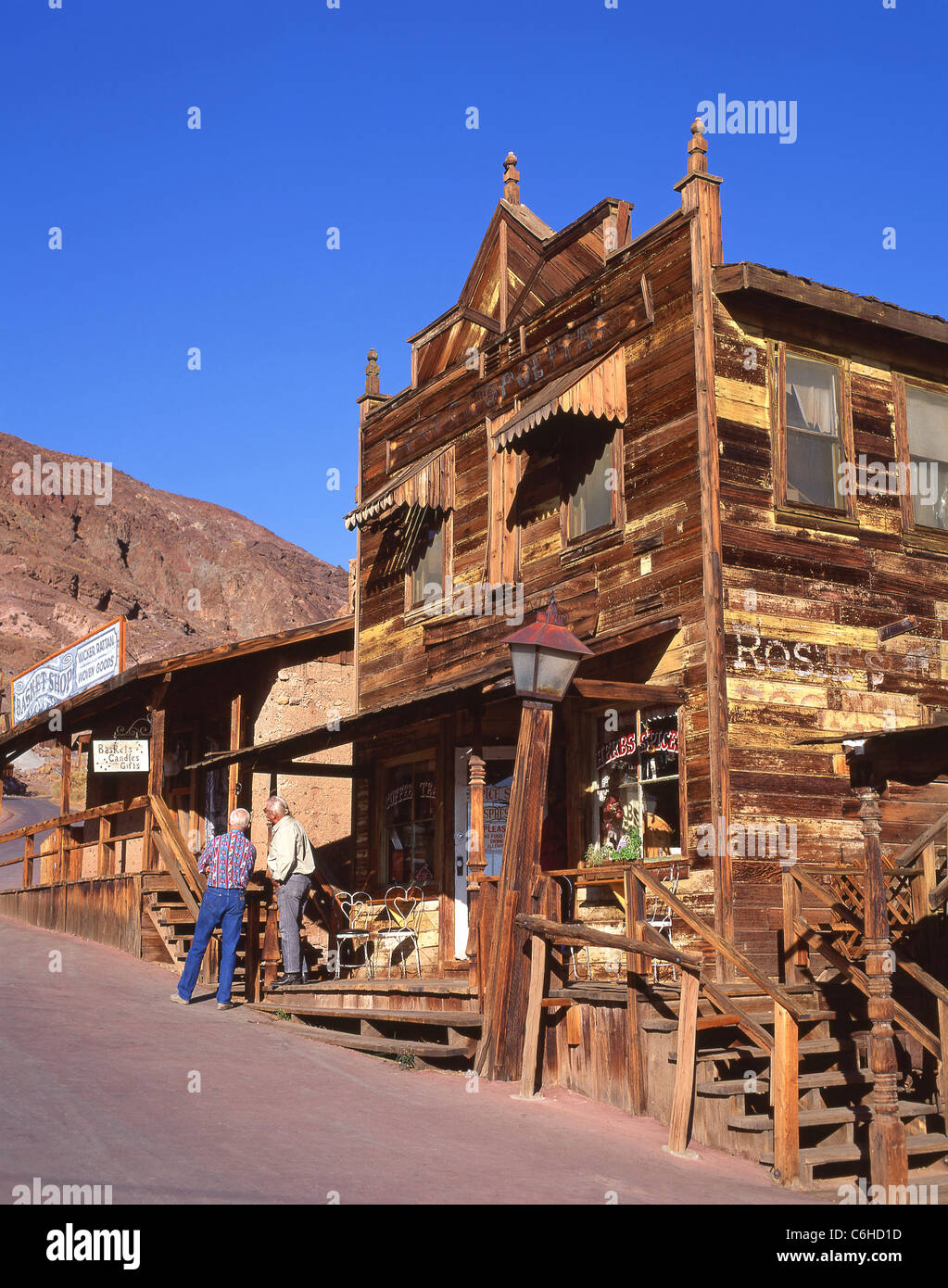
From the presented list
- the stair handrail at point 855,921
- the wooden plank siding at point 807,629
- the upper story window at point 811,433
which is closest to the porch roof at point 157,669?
the wooden plank siding at point 807,629

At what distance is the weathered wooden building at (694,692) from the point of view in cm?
967

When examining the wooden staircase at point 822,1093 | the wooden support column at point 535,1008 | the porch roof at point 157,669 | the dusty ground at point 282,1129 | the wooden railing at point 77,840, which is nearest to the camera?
the dusty ground at point 282,1129

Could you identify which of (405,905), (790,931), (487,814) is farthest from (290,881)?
(790,931)

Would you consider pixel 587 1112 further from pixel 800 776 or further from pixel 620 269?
pixel 620 269

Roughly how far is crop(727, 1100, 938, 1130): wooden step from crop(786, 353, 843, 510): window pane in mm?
5192

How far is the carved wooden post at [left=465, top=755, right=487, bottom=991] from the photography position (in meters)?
10.8

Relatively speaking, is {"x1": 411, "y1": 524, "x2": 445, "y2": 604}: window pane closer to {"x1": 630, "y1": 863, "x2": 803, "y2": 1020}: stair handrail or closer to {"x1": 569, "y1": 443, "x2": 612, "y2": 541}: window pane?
{"x1": 569, "y1": 443, "x2": 612, "y2": 541}: window pane

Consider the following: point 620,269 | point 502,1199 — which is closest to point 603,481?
point 620,269

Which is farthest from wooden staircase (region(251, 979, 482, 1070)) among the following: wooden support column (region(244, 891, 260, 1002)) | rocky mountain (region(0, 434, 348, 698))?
rocky mountain (region(0, 434, 348, 698))

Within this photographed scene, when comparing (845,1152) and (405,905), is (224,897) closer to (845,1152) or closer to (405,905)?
(405,905)

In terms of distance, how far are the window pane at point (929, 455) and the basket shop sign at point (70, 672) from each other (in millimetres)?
10207

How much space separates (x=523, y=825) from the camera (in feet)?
33.3

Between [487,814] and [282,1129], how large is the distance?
6805 millimetres

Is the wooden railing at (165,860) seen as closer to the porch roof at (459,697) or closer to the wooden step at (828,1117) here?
the porch roof at (459,697)
